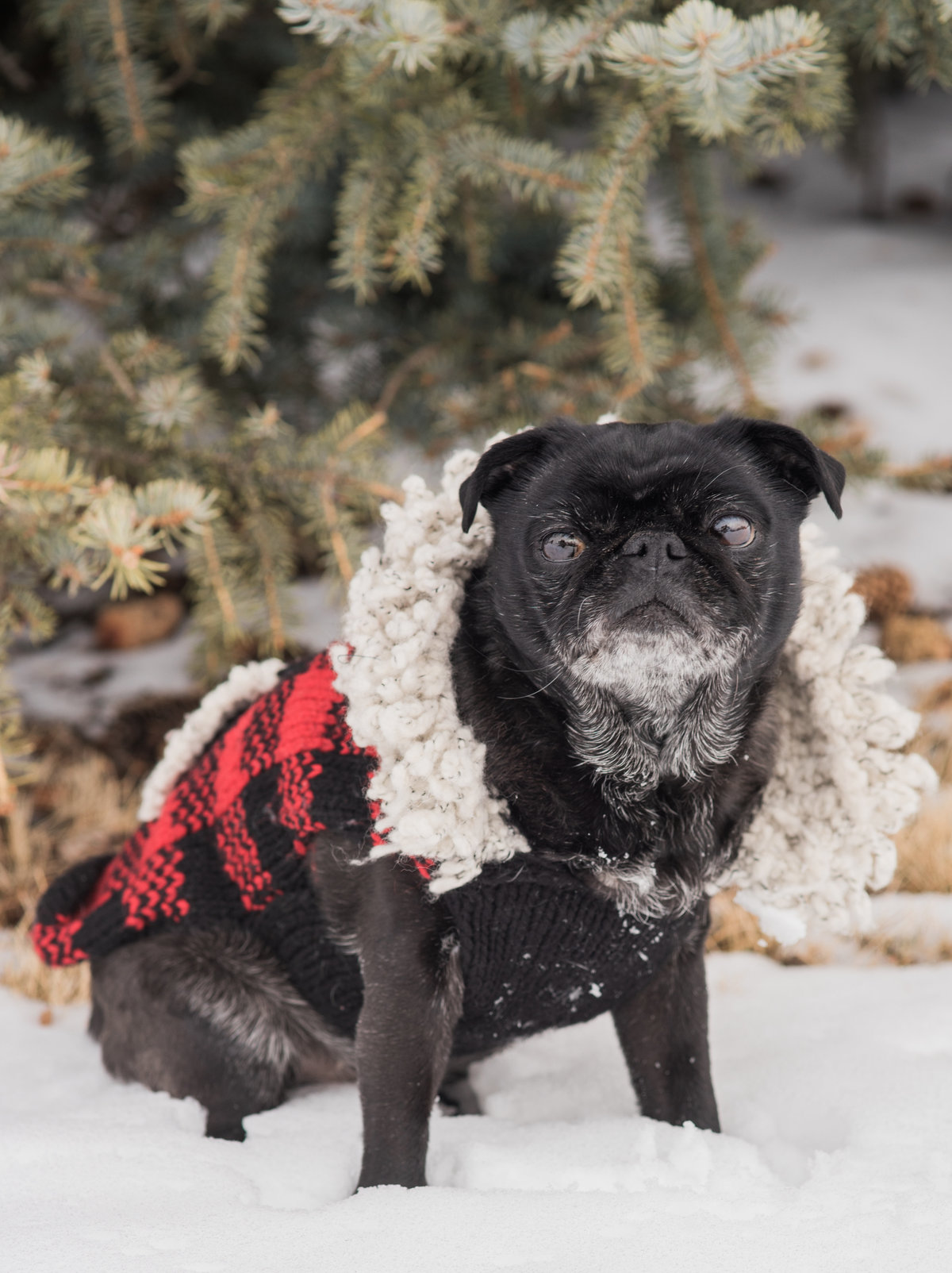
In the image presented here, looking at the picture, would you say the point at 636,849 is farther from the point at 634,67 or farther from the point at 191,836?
the point at 634,67

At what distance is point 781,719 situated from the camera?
2129 millimetres

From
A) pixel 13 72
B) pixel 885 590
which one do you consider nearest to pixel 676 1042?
pixel 885 590

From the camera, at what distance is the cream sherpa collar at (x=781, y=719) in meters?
1.84

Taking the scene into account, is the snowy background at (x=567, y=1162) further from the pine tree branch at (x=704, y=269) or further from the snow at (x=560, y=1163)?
the pine tree branch at (x=704, y=269)

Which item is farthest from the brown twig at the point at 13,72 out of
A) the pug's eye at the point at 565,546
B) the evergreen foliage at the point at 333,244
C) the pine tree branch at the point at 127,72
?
the pug's eye at the point at 565,546

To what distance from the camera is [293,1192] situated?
1.95m

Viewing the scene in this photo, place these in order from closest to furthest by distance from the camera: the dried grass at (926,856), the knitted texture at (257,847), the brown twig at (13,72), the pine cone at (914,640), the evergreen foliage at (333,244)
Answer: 1. the knitted texture at (257,847)
2. the evergreen foliage at (333,244)
3. the dried grass at (926,856)
4. the brown twig at (13,72)
5. the pine cone at (914,640)

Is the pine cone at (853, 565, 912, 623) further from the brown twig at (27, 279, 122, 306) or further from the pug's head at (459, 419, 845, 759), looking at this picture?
the brown twig at (27, 279, 122, 306)

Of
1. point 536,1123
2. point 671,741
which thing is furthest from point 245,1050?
point 671,741

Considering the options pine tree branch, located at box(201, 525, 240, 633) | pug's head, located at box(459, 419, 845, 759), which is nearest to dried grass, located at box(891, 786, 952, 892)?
pug's head, located at box(459, 419, 845, 759)

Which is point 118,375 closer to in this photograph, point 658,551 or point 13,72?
point 13,72

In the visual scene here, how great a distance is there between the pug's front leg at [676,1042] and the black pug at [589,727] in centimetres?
10

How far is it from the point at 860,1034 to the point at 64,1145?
1.59 metres

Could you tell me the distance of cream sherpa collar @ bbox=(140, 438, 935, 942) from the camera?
1845mm
